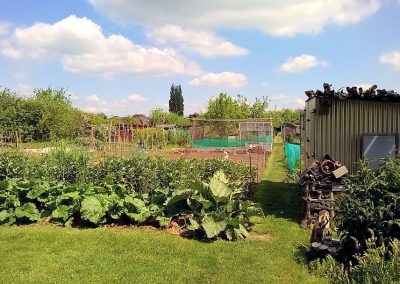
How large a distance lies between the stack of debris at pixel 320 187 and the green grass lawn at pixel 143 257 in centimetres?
54

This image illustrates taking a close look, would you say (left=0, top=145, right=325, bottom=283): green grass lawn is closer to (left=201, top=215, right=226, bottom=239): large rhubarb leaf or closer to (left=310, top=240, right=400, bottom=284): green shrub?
(left=201, top=215, right=226, bottom=239): large rhubarb leaf

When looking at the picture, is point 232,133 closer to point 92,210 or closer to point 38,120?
point 38,120

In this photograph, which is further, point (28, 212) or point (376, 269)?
point (28, 212)

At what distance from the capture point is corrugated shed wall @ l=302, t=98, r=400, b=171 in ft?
29.1

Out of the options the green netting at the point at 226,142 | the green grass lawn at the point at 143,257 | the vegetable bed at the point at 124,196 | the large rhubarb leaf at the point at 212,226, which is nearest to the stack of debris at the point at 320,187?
the green grass lawn at the point at 143,257

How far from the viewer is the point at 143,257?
6078 mm

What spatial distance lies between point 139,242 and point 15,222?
262cm

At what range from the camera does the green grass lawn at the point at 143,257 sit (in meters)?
5.35

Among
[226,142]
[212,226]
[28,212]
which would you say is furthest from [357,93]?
[226,142]

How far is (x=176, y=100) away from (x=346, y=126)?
74067 mm

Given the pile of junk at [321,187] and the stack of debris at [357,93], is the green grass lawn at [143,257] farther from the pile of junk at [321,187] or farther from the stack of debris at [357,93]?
the stack of debris at [357,93]

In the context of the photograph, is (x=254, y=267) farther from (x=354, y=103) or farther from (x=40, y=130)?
(x=40, y=130)

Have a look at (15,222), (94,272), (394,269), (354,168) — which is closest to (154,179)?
(15,222)

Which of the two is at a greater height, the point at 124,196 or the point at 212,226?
the point at 124,196
